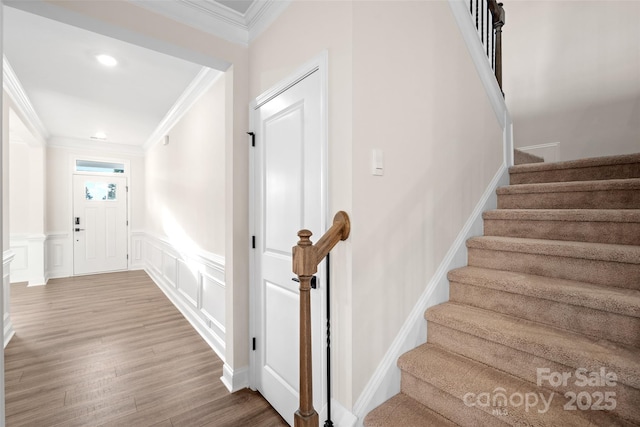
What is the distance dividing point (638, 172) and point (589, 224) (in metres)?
0.70

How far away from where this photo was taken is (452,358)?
1.51m

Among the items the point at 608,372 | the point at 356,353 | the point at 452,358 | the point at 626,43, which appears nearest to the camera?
the point at 608,372

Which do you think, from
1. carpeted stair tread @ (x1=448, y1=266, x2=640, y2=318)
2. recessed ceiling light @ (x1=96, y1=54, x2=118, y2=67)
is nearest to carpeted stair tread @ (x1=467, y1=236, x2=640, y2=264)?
carpeted stair tread @ (x1=448, y1=266, x2=640, y2=318)

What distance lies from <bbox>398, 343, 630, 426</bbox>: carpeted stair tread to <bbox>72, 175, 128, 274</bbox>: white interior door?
6.68 metres

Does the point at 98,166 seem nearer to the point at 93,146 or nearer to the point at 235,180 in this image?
the point at 93,146

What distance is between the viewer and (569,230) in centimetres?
176

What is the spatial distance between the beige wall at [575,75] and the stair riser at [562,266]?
2319 millimetres

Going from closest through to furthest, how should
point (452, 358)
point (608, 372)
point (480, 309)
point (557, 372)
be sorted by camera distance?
point (608, 372) < point (557, 372) < point (452, 358) < point (480, 309)

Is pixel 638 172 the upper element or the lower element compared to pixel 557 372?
upper

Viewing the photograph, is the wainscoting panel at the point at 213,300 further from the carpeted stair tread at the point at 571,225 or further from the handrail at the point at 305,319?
the carpeted stair tread at the point at 571,225

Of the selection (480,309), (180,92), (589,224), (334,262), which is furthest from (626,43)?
(180,92)

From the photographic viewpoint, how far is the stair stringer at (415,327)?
1413 millimetres

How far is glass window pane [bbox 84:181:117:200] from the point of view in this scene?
5.99m

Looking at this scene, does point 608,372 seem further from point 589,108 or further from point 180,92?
point 180,92
